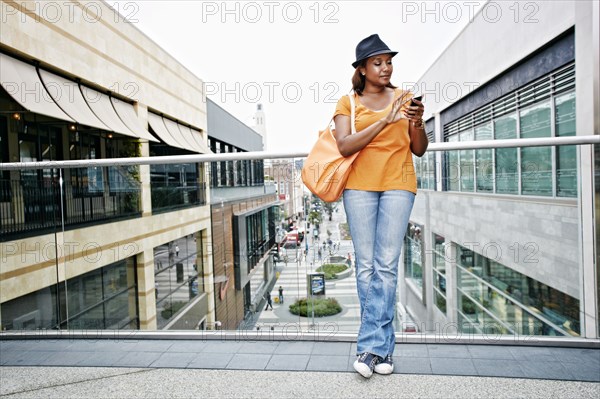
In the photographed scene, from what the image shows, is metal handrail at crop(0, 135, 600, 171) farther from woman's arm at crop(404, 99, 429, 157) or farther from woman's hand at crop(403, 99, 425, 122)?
woman's hand at crop(403, 99, 425, 122)

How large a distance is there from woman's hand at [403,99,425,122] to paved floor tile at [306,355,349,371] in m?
1.24

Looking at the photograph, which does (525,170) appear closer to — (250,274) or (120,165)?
(250,274)

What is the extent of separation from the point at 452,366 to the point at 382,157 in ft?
3.56

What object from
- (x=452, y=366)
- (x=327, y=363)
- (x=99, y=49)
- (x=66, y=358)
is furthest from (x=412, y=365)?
(x=99, y=49)

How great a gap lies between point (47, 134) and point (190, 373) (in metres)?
8.39

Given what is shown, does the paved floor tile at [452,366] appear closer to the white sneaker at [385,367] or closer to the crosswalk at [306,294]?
the white sneaker at [385,367]

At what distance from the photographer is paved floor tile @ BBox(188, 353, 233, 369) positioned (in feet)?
6.60

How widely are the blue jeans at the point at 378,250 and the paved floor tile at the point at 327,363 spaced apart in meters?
0.15

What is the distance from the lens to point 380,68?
5.85ft

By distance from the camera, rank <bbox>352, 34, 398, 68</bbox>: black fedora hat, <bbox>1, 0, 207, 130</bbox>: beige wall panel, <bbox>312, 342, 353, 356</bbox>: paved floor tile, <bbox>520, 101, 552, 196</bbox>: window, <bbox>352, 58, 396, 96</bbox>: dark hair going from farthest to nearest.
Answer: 1. <bbox>1, 0, 207, 130</bbox>: beige wall panel
2. <bbox>520, 101, 552, 196</bbox>: window
3. <bbox>312, 342, 353, 356</bbox>: paved floor tile
4. <bbox>352, 58, 396, 96</bbox>: dark hair
5. <bbox>352, 34, 398, 68</bbox>: black fedora hat

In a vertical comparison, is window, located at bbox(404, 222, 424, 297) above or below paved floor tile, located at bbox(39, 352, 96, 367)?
above

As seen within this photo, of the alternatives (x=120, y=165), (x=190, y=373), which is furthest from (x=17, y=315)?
(x=190, y=373)

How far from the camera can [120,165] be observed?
8.24 feet

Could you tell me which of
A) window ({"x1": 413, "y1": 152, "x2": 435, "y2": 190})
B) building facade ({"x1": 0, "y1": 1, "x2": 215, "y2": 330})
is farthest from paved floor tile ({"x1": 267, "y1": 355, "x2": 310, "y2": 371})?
window ({"x1": 413, "y1": 152, "x2": 435, "y2": 190})
